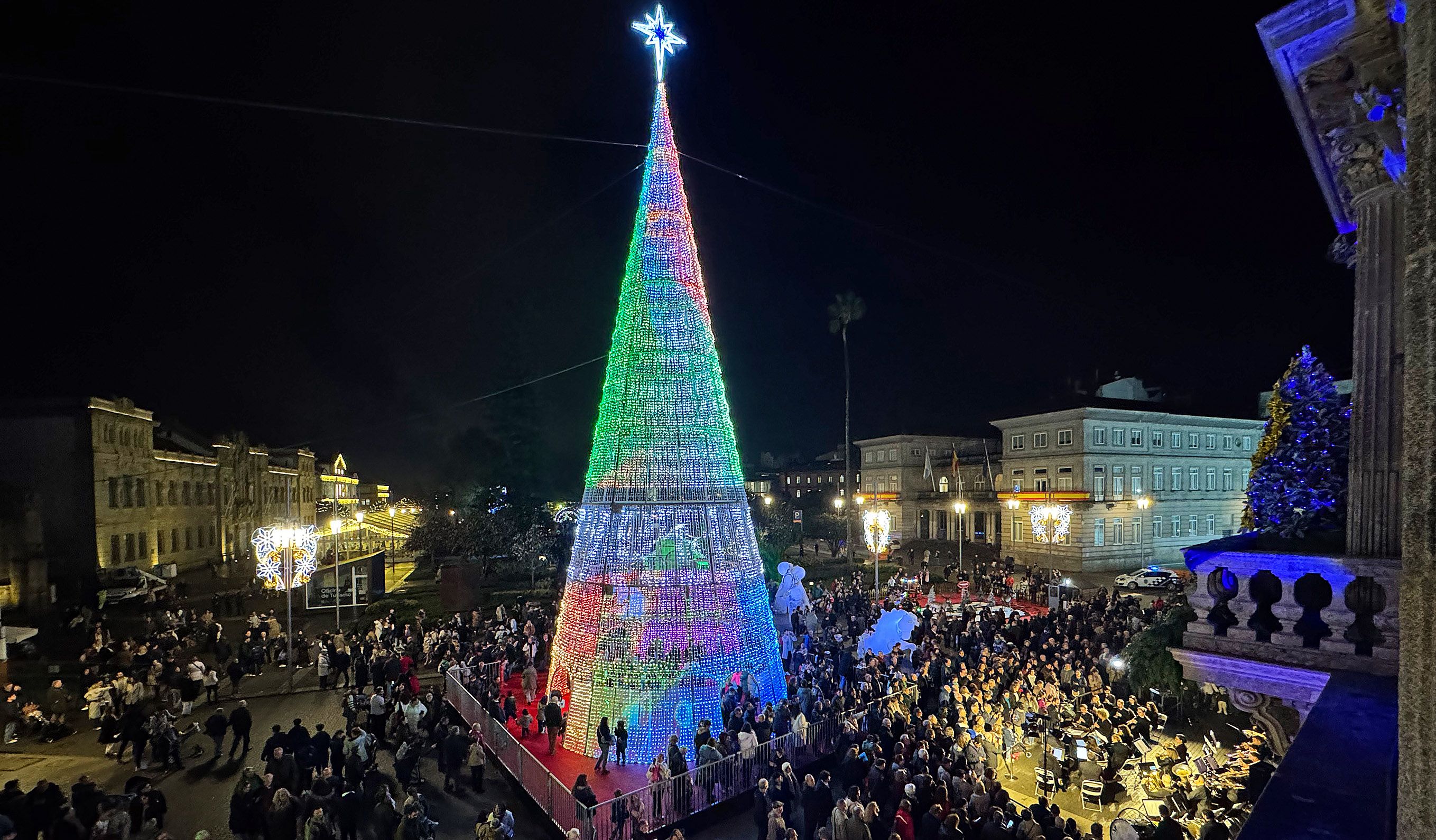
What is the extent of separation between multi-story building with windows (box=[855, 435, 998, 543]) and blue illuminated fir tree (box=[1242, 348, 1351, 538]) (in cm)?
4710

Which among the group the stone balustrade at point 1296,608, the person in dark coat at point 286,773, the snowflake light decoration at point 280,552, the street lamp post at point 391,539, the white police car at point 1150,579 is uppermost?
the stone balustrade at point 1296,608

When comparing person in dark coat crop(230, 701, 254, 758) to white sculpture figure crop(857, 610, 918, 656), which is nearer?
person in dark coat crop(230, 701, 254, 758)

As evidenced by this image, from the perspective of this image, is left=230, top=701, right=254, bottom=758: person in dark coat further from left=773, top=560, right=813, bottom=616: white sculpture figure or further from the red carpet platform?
left=773, top=560, right=813, bottom=616: white sculpture figure

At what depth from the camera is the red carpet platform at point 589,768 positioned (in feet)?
38.4

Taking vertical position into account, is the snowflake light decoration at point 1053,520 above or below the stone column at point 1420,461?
below

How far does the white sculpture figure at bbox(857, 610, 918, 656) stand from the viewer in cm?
1784

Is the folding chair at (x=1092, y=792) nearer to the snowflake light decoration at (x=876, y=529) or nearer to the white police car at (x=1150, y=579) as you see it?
the snowflake light decoration at (x=876, y=529)

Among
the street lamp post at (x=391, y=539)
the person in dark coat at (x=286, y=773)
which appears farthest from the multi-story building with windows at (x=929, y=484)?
the person in dark coat at (x=286, y=773)

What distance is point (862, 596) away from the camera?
85.1 ft

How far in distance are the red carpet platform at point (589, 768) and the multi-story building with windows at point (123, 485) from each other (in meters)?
11.9

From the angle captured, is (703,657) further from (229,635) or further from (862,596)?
Answer: (229,635)

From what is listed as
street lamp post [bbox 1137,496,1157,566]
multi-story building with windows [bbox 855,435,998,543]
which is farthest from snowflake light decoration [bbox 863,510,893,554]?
street lamp post [bbox 1137,496,1157,566]

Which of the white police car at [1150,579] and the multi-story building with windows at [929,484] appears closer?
the white police car at [1150,579]

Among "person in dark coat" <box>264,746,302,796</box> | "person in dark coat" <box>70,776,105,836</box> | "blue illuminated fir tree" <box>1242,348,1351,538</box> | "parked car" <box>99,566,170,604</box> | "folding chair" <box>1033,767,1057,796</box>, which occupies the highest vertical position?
"blue illuminated fir tree" <box>1242,348,1351,538</box>
